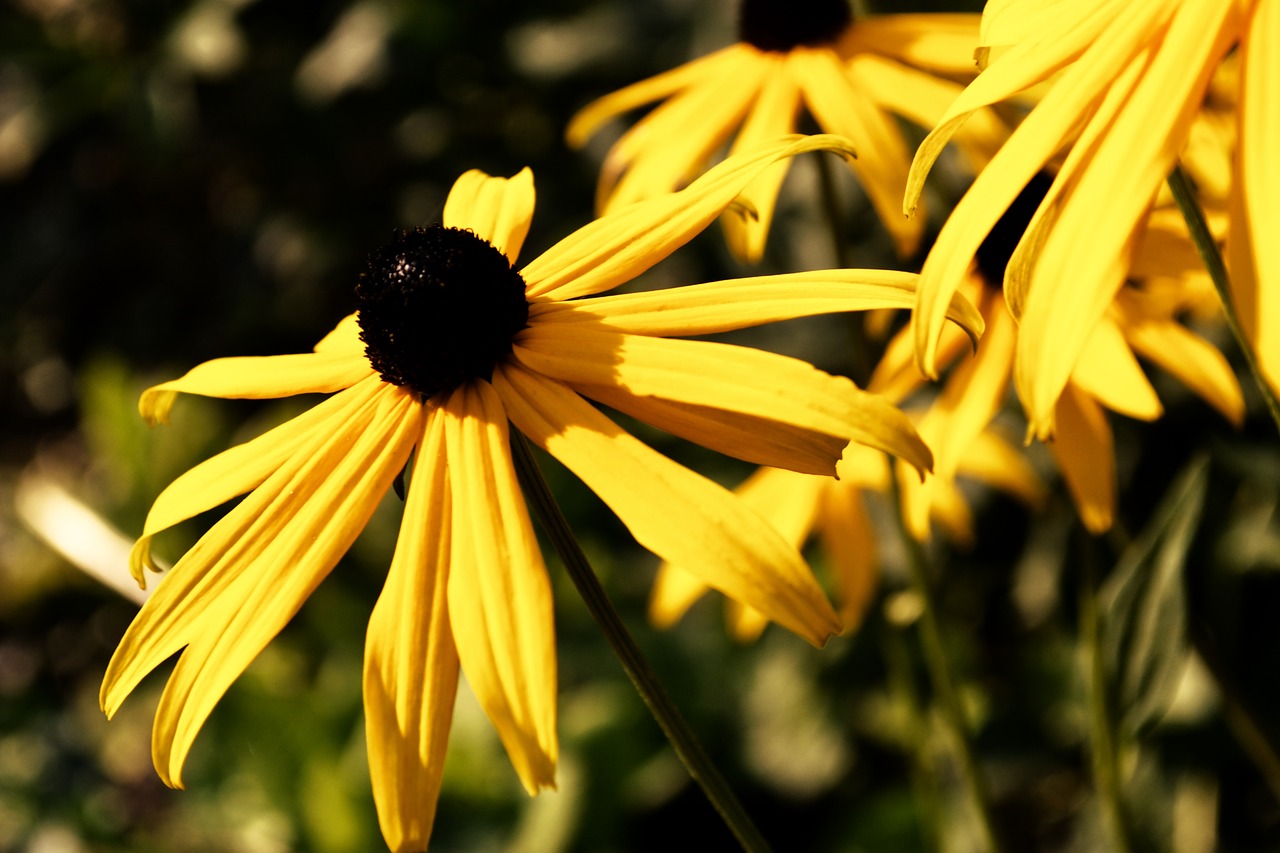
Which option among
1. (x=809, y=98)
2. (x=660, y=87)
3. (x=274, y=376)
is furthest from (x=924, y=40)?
(x=274, y=376)

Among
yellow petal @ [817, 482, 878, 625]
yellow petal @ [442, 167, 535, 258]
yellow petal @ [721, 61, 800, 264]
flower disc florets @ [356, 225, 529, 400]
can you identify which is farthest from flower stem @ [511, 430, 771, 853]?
yellow petal @ [817, 482, 878, 625]

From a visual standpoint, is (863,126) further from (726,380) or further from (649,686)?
(649,686)

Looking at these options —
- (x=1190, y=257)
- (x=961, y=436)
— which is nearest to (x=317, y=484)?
(x=961, y=436)

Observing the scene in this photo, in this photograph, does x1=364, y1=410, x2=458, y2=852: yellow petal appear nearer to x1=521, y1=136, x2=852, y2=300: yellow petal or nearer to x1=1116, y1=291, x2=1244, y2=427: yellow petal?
x1=521, y1=136, x2=852, y2=300: yellow petal

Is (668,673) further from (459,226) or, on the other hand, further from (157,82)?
(157,82)

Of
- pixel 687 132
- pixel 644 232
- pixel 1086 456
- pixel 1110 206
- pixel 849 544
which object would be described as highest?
pixel 1110 206

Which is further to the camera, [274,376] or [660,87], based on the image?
[660,87]

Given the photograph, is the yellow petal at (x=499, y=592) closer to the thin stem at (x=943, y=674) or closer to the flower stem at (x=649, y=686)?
the flower stem at (x=649, y=686)
